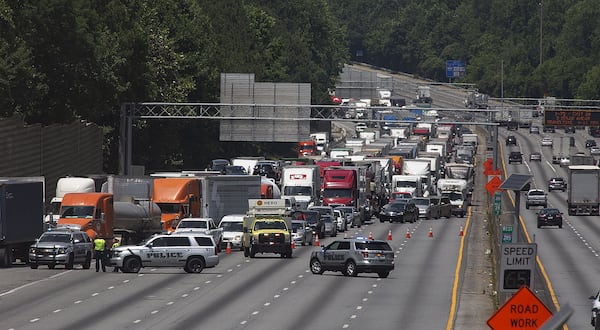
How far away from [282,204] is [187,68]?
171 feet

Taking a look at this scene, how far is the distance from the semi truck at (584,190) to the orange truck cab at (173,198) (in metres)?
39.6

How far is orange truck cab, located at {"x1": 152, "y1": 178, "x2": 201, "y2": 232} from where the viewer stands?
71000 millimetres

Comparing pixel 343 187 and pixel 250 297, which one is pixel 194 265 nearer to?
pixel 250 297

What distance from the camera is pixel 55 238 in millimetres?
55531

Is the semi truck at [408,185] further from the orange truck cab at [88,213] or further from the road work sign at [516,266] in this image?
the road work sign at [516,266]

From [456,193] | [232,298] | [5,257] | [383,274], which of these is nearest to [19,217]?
[5,257]

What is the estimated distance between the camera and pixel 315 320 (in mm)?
40281

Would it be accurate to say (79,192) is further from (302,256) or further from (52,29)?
(52,29)

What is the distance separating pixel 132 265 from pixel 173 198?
1657 centimetres

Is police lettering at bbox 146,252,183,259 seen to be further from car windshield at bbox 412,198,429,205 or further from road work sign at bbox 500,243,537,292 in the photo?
car windshield at bbox 412,198,429,205

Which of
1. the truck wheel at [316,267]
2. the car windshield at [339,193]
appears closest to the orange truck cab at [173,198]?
the truck wheel at [316,267]

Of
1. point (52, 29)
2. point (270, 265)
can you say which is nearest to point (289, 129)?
point (52, 29)

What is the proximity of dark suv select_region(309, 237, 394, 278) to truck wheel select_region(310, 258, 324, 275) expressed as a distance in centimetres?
29

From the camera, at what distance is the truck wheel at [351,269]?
54.7 meters
